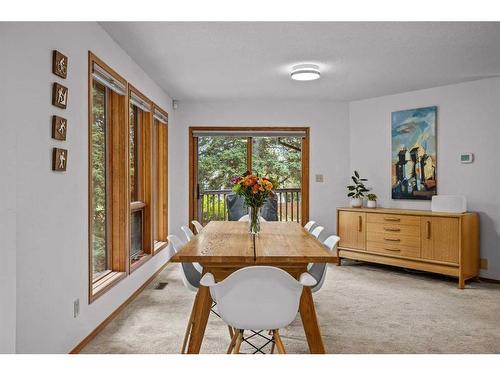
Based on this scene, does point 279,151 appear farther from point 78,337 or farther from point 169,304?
point 78,337

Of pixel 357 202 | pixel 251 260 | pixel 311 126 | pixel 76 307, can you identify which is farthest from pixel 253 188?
pixel 311 126

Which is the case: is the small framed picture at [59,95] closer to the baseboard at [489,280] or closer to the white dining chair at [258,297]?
the white dining chair at [258,297]

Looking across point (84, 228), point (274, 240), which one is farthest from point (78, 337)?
point (274, 240)

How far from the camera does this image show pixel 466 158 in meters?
5.23

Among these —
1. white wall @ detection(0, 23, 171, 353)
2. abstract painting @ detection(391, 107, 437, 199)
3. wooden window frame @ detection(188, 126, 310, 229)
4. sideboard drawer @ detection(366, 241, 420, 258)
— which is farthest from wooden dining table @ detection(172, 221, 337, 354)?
wooden window frame @ detection(188, 126, 310, 229)

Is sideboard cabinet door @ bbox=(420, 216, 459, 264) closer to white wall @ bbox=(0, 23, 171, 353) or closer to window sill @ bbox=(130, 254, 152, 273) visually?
window sill @ bbox=(130, 254, 152, 273)

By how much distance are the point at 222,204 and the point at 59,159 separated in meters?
4.24

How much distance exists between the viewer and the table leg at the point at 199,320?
8.23 feet

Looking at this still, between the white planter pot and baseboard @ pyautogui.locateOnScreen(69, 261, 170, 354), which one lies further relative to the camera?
the white planter pot

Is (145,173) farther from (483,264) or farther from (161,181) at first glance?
(483,264)

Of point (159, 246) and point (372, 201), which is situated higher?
point (372, 201)

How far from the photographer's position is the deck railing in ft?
22.0

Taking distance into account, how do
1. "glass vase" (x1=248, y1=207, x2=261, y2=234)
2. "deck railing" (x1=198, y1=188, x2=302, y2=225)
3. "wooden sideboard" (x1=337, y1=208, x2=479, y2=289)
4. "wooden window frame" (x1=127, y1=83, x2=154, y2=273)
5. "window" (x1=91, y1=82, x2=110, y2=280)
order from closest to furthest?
"glass vase" (x1=248, y1=207, x2=261, y2=234)
"window" (x1=91, y1=82, x2=110, y2=280)
"wooden sideboard" (x1=337, y1=208, x2=479, y2=289)
"wooden window frame" (x1=127, y1=83, x2=154, y2=273)
"deck railing" (x1=198, y1=188, x2=302, y2=225)

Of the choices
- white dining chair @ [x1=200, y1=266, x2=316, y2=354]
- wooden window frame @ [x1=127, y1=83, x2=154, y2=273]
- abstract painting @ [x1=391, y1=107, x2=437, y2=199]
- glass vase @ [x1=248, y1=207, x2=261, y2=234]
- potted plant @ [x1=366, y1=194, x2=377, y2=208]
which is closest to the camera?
white dining chair @ [x1=200, y1=266, x2=316, y2=354]
